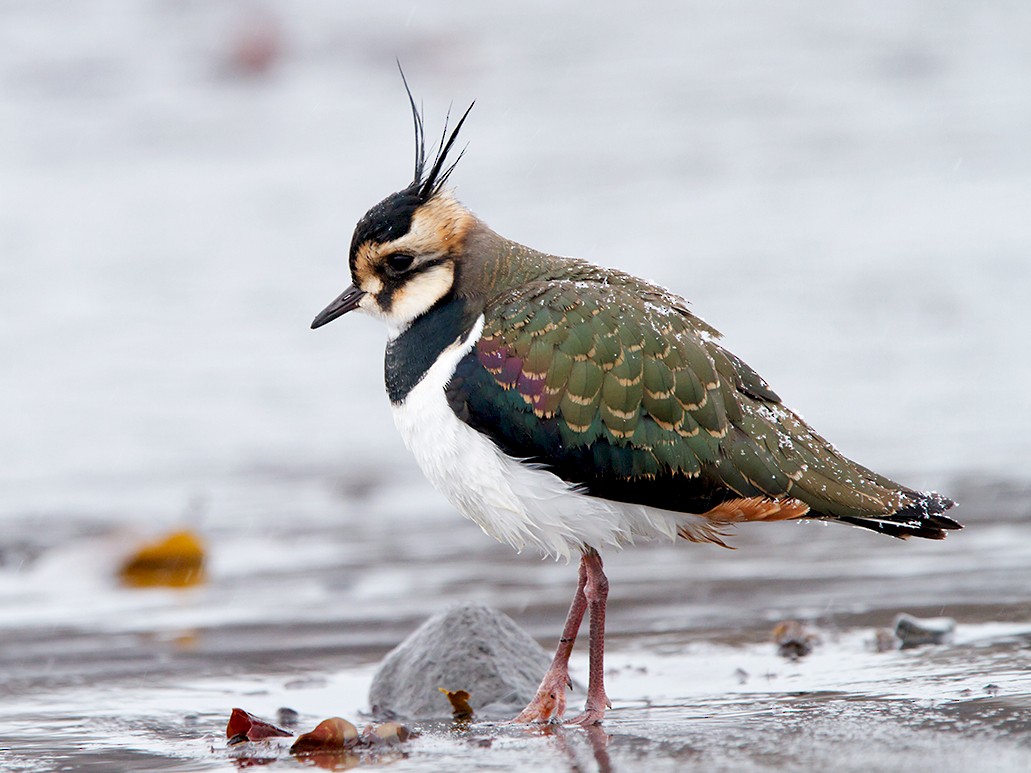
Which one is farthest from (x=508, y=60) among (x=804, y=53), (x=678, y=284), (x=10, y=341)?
(x=10, y=341)

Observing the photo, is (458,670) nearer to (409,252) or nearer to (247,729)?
(247,729)

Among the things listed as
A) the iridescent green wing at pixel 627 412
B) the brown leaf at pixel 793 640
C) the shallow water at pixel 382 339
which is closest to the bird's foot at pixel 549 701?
the shallow water at pixel 382 339

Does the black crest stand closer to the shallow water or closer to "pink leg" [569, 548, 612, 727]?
"pink leg" [569, 548, 612, 727]

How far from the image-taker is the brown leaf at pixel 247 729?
468cm

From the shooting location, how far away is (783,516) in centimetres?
492

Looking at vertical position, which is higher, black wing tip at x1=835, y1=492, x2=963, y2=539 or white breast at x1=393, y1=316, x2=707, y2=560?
white breast at x1=393, y1=316, x2=707, y2=560

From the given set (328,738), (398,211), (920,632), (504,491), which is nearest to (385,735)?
(328,738)

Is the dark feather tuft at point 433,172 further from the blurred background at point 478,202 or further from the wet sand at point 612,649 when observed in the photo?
the blurred background at point 478,202

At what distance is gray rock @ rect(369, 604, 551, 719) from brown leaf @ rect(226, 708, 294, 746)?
0.70 meters

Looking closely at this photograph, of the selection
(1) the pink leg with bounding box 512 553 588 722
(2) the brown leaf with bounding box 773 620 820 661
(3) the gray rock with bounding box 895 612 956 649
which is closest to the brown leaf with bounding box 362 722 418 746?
(1) the pink leg with bounding box 512 553 588 722

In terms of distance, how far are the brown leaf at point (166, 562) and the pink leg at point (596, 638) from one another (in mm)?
3361

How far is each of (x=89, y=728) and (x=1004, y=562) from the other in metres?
4.40

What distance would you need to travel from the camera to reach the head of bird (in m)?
5.24

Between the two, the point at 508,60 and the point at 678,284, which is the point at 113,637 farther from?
the point at 508,60
